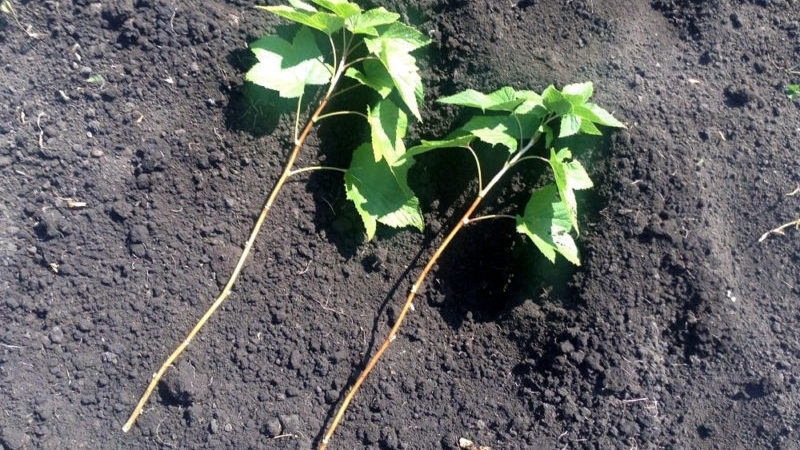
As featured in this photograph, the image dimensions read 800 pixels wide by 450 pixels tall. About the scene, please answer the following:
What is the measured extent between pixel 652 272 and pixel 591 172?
1.50 ft

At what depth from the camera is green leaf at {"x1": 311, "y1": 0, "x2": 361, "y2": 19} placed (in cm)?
206

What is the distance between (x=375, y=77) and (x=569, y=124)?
28.7 inches

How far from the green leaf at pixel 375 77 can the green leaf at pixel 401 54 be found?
0.06 meters

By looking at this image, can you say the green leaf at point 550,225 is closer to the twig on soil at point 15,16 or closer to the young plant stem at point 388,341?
the young plant stem at point 388,341

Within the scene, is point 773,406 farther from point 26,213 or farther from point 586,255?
point 26,213

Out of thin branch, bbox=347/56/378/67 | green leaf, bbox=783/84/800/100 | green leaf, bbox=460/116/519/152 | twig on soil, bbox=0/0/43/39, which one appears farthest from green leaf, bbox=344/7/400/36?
green leaf, bbox=783/84/800/100

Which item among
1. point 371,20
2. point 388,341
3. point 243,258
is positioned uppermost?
point 371,20

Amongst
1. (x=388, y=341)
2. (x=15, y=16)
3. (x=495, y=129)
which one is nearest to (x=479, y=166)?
(x=495, y=129)

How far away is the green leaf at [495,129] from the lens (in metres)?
2.27

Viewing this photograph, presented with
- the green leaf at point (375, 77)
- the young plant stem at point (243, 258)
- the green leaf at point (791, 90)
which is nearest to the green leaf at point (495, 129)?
the green leaf at point (375, 77)

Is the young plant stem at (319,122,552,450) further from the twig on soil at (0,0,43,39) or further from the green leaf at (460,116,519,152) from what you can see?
the twig on soil at (0,0,43,39)

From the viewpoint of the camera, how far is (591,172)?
2457 millimetres

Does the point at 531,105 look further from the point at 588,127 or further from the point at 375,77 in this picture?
the point at 375,77

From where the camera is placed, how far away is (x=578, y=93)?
2.21 metres
